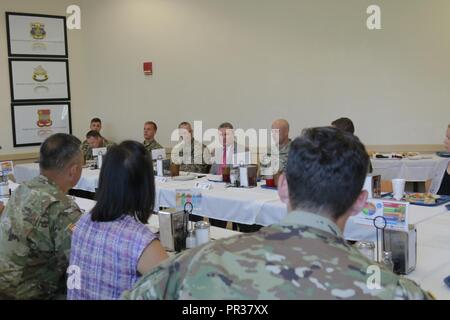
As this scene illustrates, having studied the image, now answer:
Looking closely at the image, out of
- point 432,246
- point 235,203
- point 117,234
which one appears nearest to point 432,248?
point 432,246

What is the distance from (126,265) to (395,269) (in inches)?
42.3

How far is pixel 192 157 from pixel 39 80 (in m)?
2.96

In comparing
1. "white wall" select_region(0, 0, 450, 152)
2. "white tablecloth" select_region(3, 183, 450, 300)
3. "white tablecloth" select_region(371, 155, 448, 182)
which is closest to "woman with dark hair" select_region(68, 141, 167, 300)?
"white tablecloth" select_region(3, 183, 450, 300)

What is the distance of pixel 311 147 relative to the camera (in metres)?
1.14

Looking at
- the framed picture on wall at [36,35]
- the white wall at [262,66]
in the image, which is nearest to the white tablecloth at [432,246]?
the white wall at [262,66]

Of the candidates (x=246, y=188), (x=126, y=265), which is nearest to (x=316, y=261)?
(x=126, y=265)

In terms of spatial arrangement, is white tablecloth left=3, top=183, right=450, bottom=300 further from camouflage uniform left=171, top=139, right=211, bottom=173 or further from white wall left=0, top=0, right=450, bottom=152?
white wall left=0, top=0, right=450, bottom=152

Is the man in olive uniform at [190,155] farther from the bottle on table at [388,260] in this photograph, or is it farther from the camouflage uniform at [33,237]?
the bottle on table at [388,260]

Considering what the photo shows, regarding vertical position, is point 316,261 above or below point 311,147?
below

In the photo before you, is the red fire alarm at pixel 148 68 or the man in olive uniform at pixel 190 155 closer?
the man in olive uniform at pixel 190 155

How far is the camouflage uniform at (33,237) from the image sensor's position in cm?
211

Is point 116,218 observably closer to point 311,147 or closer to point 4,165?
point 311,147

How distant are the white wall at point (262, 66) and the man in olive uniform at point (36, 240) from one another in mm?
4792

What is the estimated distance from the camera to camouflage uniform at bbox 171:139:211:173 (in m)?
5.57
